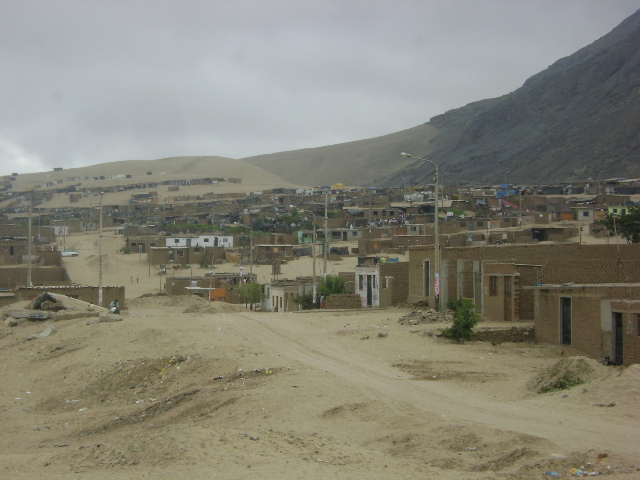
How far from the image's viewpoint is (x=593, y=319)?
63.3ft

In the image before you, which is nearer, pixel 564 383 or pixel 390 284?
pixel 564 383

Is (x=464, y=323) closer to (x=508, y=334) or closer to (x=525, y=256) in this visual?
(x=508, y=334)

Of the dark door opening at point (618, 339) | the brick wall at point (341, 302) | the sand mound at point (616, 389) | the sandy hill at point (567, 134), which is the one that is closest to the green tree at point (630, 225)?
the brick wall at point (341, 302)

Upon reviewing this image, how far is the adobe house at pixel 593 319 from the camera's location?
17.6 m

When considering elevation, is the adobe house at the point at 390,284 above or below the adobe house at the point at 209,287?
above

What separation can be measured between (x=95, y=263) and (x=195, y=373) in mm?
55810

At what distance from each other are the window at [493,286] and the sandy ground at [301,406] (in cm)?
252

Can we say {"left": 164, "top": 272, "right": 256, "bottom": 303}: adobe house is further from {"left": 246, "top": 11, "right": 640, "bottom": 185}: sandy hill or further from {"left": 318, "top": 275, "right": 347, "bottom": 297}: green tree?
{"left": 246, "top": 11, "right": 640, "bottom": 185}: sandy hill

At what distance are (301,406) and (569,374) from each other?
5.26 metres

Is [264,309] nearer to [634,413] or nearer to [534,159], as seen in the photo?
[634,413]

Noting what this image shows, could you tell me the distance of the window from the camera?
83.6 feet

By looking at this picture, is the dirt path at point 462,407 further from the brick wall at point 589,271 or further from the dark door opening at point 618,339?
the brick wall at point 589,271

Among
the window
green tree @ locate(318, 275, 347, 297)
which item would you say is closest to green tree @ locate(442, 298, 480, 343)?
the window

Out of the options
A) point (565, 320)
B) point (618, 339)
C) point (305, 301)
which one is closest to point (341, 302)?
point (305, 301)
